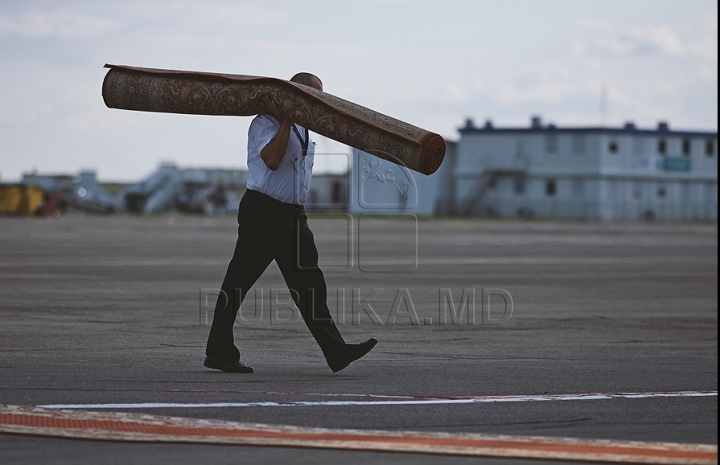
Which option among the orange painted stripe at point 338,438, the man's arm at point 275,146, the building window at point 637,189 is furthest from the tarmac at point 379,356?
the building window at point 637,189

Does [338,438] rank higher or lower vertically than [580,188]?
lower

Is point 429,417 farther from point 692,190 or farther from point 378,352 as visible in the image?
point 692,190

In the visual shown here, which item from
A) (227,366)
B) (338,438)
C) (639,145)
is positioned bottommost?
(338,438)

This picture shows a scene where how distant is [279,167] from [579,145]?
7658cm

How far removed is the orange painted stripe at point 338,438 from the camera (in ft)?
16.5

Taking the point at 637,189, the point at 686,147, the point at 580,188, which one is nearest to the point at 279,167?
the point at 580,188

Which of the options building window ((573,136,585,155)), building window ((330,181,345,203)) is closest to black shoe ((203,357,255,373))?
building window ((330,181,345,203))

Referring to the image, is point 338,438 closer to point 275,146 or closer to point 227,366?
point 227,366

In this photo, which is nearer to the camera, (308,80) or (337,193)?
(308,80)

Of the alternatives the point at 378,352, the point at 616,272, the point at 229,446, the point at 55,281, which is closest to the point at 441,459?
the point at 229,446

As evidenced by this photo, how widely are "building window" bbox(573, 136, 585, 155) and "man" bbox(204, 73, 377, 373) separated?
2994 inches

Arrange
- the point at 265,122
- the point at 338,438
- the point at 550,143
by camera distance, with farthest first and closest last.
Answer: the point at 550,143 → the point at 265,122 → the point at 338,438

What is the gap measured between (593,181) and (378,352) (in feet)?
242

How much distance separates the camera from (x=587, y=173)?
8088cm
